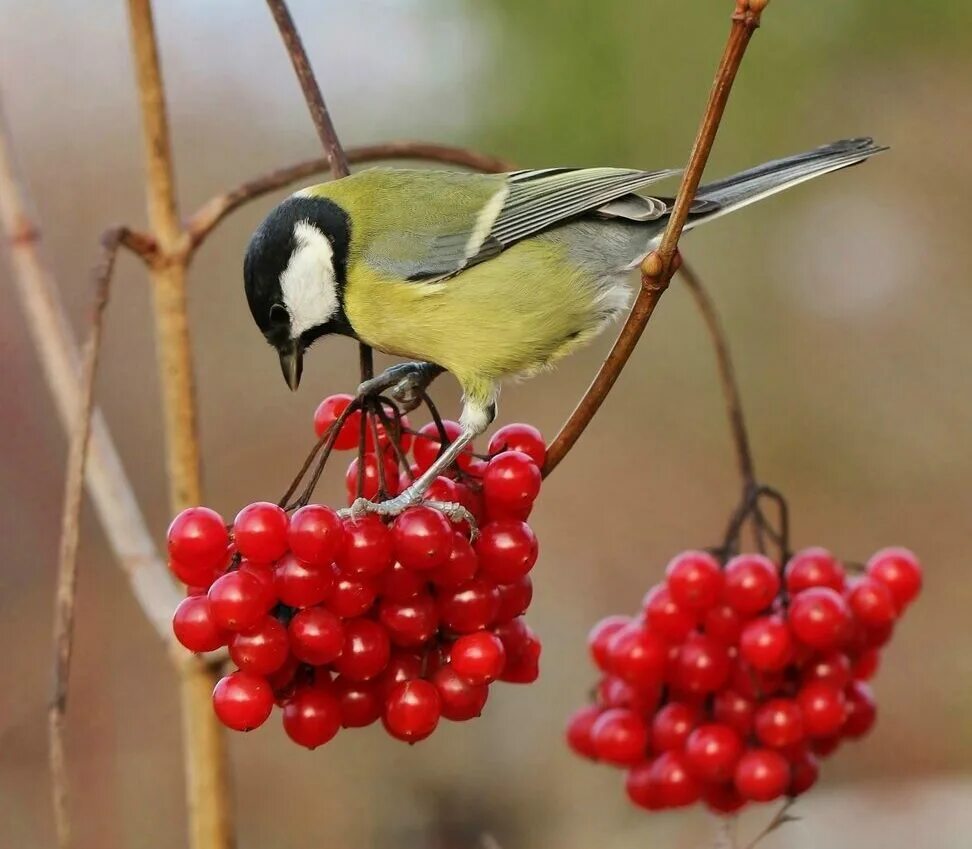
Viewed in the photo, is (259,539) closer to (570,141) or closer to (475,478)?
(475,478)

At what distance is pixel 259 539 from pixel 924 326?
4580mm

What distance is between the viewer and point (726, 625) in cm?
148

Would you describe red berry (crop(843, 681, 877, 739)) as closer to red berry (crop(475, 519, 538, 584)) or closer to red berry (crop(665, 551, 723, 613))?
red berry (crop(665, 551, 723, 613))

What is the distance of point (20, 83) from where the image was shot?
4617 mm

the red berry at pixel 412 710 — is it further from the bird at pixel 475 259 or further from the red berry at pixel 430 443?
the bird at pixel 475 259

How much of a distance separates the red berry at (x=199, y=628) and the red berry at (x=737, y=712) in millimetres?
740

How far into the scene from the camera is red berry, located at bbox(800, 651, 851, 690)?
1479 mm

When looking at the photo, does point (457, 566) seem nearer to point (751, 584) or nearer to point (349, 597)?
point (349, 597)

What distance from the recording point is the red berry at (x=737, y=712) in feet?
4.91

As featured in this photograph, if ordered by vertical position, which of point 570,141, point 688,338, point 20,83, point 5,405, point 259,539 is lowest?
point 259,539

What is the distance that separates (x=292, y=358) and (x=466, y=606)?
68cm

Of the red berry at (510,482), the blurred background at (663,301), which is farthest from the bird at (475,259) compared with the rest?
the blurred background at (663,301)

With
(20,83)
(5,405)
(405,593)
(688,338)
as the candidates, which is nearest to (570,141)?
(688,338)

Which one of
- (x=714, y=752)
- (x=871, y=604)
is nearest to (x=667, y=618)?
(x=714, y=752)
